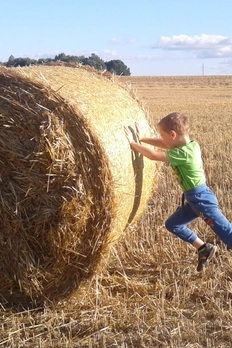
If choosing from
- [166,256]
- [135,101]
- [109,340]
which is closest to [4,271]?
[109,340]

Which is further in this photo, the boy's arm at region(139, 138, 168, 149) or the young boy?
the boy's arm at region(139, 138, 168, 149)

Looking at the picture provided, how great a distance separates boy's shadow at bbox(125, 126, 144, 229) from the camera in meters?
4.69

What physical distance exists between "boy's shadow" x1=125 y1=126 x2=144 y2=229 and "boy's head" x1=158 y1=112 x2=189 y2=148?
1.00ft

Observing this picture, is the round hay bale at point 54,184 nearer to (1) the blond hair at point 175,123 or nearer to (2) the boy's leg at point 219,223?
(1) the blond hair at point 175,123

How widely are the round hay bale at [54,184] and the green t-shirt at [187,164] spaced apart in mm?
409

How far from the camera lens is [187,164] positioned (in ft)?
14.7

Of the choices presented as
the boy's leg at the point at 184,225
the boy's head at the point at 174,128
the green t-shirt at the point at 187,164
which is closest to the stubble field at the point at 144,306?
the boy's leg at the point at 184,225

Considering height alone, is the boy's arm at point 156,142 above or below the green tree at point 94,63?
below

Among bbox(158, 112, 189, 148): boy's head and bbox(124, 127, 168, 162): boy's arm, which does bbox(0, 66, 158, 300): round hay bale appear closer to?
bbox(124, 127, 168, 162): boy's arm

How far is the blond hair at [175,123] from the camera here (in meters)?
4.43

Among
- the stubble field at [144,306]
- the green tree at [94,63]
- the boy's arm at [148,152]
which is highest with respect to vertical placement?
the green tree at [94,63]

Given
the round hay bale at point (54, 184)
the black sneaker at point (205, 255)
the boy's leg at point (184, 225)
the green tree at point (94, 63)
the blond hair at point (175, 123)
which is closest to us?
the round hay bale at point (54, 184)

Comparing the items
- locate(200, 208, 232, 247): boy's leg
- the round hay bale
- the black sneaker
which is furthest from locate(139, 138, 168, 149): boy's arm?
the black sneaker

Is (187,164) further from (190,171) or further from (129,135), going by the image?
(129,135)
